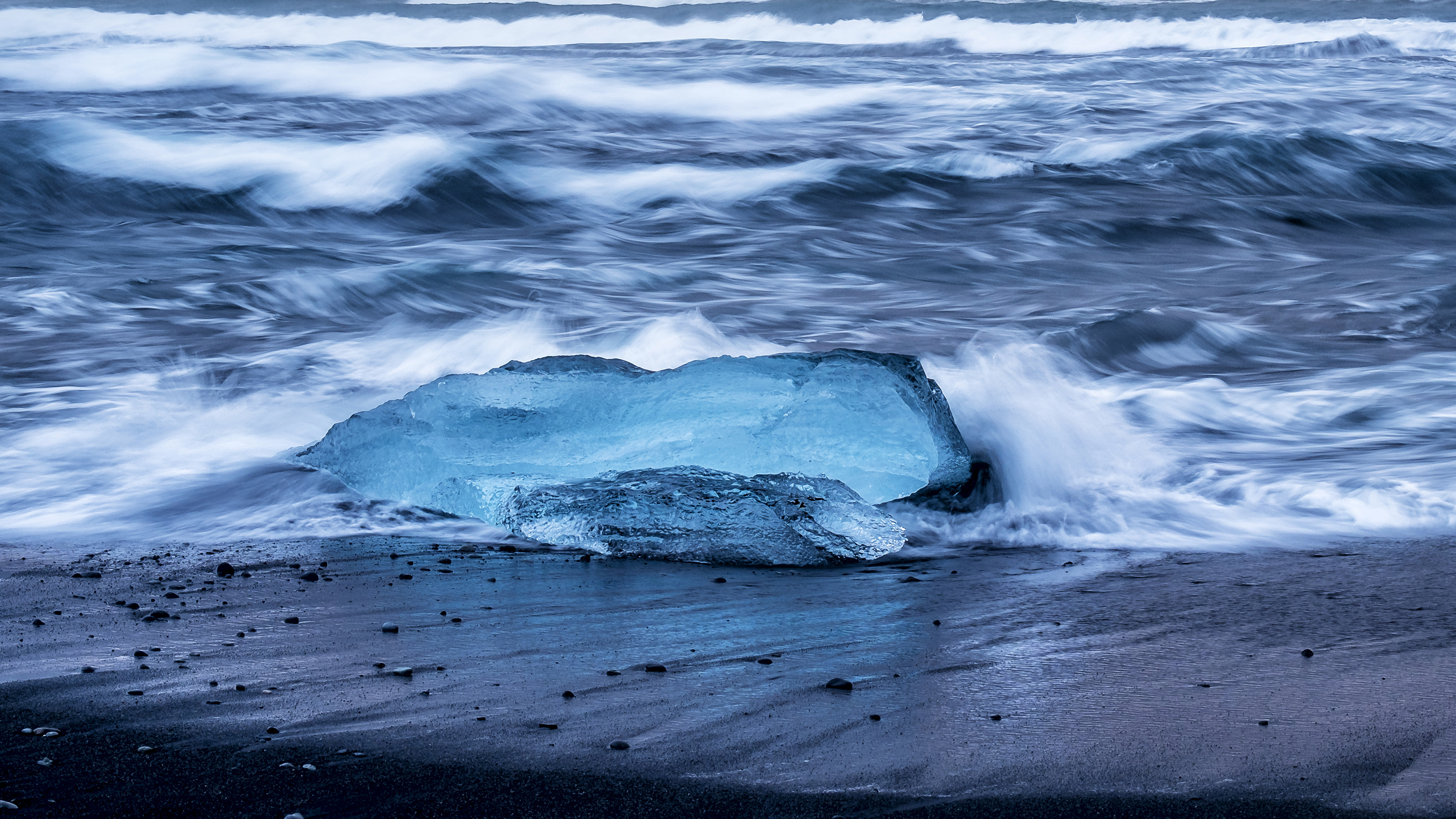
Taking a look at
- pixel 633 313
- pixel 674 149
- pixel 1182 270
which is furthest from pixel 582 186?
pixel 1182 270

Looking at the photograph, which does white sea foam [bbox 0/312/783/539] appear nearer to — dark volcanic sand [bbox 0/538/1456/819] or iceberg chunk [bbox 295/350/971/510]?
iceberg chunk [bbox 295/350/971/510]

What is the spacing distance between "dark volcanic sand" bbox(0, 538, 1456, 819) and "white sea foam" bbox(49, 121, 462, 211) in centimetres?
766

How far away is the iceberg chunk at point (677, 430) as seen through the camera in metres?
3.33

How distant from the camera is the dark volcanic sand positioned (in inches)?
64.5

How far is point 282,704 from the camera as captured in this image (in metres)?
1.94

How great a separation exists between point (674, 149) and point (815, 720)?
10522mm

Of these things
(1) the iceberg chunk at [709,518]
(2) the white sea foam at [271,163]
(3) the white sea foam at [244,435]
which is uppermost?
(2) the white sea foam at [271,163]

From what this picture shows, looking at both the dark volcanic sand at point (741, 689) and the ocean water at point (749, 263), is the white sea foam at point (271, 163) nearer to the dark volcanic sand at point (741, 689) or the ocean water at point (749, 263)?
the ocean water at point (749, 263)

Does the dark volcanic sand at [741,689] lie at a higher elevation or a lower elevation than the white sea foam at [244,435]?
higher

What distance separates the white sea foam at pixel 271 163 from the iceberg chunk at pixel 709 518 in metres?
7.35

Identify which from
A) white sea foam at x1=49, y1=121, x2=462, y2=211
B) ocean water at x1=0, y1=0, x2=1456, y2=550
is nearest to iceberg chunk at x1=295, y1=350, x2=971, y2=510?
ocean water at x1=0, y1=0, x2=1456, y2=550

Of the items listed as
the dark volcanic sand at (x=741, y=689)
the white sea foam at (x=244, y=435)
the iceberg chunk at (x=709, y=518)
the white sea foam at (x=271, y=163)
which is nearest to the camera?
the dark volcanic sand at (x=741, y=689)

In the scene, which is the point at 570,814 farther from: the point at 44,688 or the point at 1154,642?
the point at 1154,642

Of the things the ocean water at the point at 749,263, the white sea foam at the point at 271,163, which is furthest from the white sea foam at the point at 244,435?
the white sea foam at the point at 271,163
